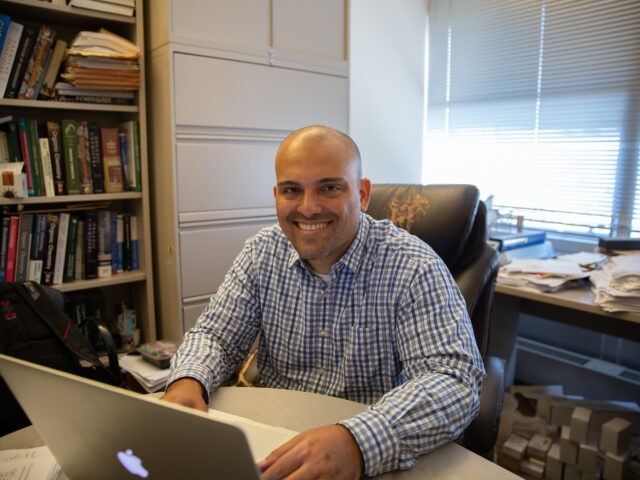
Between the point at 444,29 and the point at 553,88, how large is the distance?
915 millimetres

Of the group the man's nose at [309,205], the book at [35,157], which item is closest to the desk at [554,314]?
the man's nose at [309,205]

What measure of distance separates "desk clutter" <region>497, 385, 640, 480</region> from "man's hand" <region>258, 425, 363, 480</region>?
152 centimetres

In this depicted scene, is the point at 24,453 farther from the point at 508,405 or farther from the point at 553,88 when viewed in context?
the point at 553,88

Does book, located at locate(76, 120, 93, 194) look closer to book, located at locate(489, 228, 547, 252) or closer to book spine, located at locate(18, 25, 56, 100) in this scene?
book spine, located at locate(18, 25, 56, 100)

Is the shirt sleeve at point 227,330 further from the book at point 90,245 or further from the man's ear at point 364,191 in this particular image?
the book at point 90,245

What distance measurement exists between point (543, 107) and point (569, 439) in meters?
1.76

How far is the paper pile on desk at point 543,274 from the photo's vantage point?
6.14ft

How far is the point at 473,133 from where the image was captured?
3.06m

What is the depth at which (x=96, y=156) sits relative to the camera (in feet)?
7.01

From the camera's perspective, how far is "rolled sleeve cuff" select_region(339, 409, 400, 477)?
78cm

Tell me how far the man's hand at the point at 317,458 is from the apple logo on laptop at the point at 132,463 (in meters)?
0.18

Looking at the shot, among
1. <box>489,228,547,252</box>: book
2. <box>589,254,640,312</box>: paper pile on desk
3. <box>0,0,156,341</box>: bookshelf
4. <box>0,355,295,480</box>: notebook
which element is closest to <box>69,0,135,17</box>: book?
<box>0,0,156,341</box>: bookshelf

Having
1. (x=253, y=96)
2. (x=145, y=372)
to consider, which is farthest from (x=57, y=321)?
(x=253, y=96)

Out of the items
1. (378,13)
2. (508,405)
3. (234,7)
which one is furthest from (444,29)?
(508,405)
